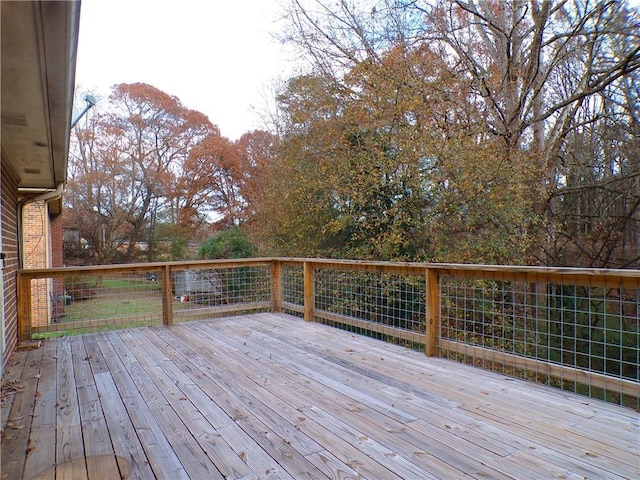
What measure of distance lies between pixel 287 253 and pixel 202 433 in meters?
5.48

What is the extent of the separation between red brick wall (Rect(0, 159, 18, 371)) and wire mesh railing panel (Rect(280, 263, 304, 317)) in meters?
3.03

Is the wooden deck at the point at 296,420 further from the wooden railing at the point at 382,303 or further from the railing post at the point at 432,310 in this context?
the wooden railing at the point at 382,303

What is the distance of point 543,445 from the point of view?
1854 mm

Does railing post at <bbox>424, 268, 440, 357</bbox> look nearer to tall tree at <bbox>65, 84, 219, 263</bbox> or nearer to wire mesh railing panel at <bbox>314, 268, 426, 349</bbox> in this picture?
wire mesh railing panel at <bbox>314, 268, 426, 349</bbox>

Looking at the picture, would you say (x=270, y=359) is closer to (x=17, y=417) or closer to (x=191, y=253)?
(x=17, y=417)

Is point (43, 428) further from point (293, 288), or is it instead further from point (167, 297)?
point (293, 288)

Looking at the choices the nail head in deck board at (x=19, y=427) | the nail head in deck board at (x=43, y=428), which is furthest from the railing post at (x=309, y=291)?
the nail head in deck board at (x=19, y=427)

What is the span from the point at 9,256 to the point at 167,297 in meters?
1.64

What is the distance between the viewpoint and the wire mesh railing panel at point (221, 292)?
5.23 m

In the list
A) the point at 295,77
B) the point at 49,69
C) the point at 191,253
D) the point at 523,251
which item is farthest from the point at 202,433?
the point at 191,253

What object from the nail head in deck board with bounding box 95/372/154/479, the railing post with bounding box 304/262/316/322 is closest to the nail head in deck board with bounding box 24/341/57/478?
the nail head in deck board with bounding box 95/372/154/479

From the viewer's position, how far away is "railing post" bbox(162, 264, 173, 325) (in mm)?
4809

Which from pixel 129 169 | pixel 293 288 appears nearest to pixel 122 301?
pixel 293 288

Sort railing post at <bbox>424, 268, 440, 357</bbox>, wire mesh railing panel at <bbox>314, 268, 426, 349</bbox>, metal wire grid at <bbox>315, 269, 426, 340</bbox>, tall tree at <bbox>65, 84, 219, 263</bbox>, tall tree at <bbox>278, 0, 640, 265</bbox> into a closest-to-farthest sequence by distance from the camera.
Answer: railing post at <bbox>424, 268, 440, 357</bbox> → wire mesh railing panel at <bbox>314, 268, 426, 349</bbox> → metal wire grid at <bbox>315, 269, 426, 340</bbox> → tall tree at <bbox>278, 0, 640, 265</bbox> → tall tree at <bbox>65, 84, 219, 263</bbox>
